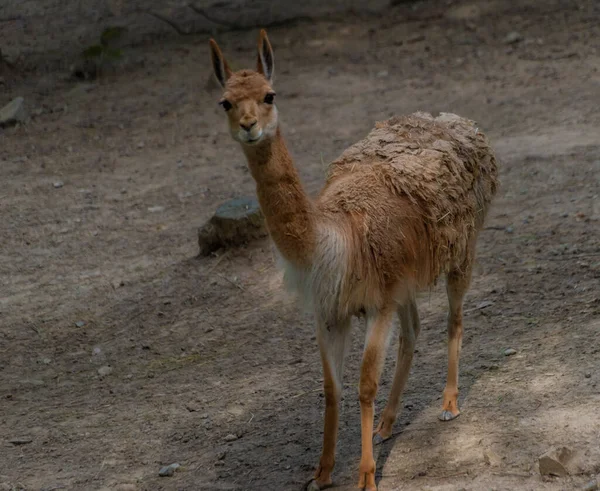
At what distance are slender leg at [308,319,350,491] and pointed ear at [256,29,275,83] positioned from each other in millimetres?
1244

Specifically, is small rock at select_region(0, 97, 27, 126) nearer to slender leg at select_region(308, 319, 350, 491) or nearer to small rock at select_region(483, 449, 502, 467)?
slender leg at select_region(308, 319, 350, 491)

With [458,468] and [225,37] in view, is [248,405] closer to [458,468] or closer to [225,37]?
[458,468]

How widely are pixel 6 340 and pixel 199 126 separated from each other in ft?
14.5

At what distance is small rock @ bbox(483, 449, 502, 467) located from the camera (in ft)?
14.4

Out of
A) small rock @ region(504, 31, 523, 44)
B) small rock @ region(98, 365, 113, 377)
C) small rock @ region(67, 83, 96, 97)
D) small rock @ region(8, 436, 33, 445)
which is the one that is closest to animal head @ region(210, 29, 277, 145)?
small rock @ region(8, 436, 33, 445)

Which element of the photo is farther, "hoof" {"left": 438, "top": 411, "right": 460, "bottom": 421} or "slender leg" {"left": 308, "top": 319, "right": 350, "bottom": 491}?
"hoof" {"left": 438, "top": 411, "right": 460, "bottom": 421}

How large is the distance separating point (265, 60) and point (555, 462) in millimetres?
2278

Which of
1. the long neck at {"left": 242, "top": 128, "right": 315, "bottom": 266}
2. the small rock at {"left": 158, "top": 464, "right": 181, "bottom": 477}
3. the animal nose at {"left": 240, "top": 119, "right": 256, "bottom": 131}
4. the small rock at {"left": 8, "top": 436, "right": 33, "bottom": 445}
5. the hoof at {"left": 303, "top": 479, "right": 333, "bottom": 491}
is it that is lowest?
the hoof at {"left": 303, "top": 479, "right": 333, "bottom": 491}

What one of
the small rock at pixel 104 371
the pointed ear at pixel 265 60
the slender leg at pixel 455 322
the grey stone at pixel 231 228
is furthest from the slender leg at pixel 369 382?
the grey stone at pixel 231 228

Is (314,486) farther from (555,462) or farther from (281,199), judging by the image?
(281,199)

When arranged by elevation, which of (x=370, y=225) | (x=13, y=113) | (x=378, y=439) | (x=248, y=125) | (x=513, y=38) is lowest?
(x=378, y=439)

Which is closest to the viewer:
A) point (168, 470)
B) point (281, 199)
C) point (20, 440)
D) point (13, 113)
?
point (281, 199)

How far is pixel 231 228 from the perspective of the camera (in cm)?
728

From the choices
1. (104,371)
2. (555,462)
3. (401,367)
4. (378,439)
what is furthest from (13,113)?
(555,462)
